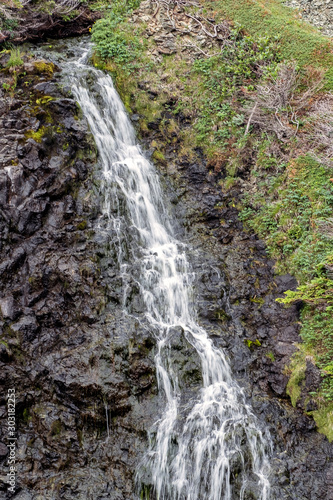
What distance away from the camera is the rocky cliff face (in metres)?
6.96

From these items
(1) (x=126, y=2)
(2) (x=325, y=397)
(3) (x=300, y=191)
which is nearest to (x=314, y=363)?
(2) (x=325, y=397)

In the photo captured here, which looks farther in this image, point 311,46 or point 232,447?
point 311,46

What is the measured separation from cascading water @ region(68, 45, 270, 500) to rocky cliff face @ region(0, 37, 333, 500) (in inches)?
12.4

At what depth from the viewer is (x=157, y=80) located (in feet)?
43.7

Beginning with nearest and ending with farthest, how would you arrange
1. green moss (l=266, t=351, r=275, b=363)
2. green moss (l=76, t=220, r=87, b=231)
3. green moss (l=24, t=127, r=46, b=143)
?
green moss (l=266, t=351, r=275, b=363) → green moss (l=76, t=220, r=87, b=231) → green moss (l=24, t=127, r=46, b=143)

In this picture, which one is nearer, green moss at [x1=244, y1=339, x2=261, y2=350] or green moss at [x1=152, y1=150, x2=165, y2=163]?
green moss at [x1=244, y1=339, x2=261, y2=350]

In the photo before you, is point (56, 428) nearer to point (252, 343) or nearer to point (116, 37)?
point (252, 343)

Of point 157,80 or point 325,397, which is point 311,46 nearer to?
point 157,80

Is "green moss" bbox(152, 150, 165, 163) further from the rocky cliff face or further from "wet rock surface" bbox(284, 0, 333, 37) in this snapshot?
"wet rock surface" bbox(284, 0, 333, 37)

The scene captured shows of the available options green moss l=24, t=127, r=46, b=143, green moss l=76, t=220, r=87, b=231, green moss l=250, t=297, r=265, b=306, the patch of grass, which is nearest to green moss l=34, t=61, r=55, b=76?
green moss l=24, t=127, r=46, b=143

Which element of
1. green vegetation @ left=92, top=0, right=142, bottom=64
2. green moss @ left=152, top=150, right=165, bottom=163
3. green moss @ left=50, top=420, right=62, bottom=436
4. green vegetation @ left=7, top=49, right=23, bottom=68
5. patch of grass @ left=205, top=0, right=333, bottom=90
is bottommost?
green moss @ left=50, top=420, right=62, bottom=436

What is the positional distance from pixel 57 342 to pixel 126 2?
15.1 meters

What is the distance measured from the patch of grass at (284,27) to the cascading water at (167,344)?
6.32 m

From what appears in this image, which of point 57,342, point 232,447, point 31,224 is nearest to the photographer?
point 232,447
